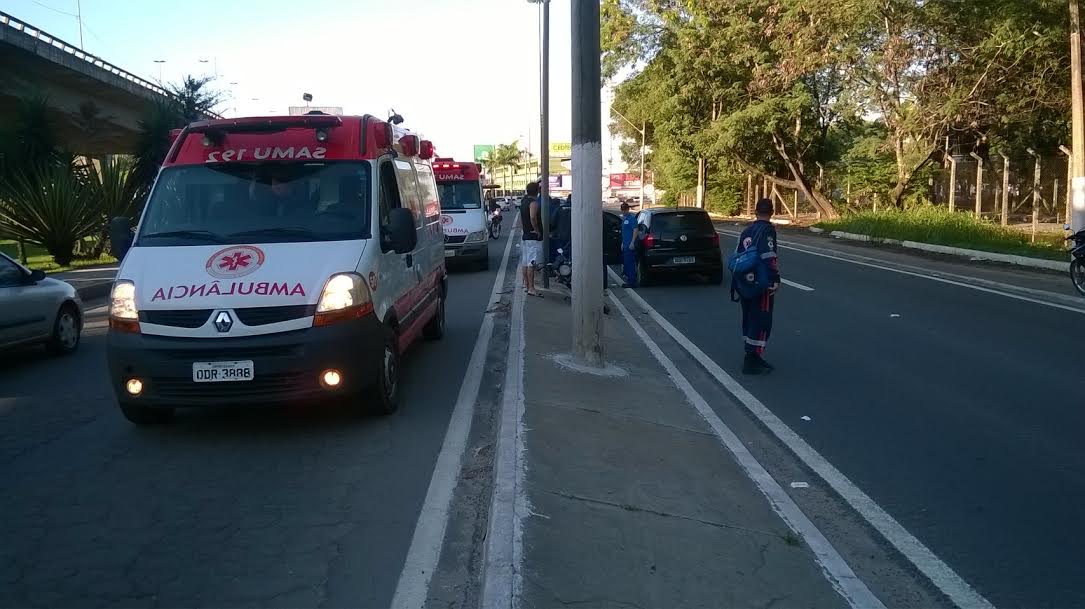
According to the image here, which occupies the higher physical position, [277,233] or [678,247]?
[277,233]

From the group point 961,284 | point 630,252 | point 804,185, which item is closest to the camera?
point 961,284

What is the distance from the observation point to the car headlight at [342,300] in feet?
20.9

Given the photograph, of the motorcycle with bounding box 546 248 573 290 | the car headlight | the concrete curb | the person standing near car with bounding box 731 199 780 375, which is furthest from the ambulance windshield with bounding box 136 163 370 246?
the concrete curb

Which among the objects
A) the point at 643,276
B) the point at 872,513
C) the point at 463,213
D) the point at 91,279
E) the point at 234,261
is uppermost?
the point at 463,213

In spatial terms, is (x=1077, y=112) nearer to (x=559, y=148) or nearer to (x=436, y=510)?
(x=436, y=510)

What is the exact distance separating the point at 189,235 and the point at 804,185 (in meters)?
36.8

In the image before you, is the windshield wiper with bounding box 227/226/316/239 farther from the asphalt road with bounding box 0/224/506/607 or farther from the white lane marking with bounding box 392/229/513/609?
the white lane marking with bounding box 392/229/513/609

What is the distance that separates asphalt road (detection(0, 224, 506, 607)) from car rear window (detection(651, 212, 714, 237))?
9589 mm

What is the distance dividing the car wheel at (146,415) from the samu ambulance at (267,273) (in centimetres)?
1

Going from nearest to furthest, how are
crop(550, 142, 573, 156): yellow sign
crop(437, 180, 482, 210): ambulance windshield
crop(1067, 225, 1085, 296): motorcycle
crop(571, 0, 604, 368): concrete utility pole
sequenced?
1. crop(571, 0, 604, 368): concrete utility pole
2. crop(1067, 225, 1085, 296): motorcycle
3. crop(437, 180, 482, 210): ambulance windshield
4. crop(550, 142, 573, 156): yellow sign

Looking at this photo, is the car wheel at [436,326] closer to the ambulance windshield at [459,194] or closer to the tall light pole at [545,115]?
the tall light pole at [545,115]

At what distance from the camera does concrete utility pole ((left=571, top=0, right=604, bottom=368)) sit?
827 cm

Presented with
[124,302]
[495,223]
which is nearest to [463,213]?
[124,302]

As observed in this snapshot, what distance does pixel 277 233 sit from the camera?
7.02 meters
